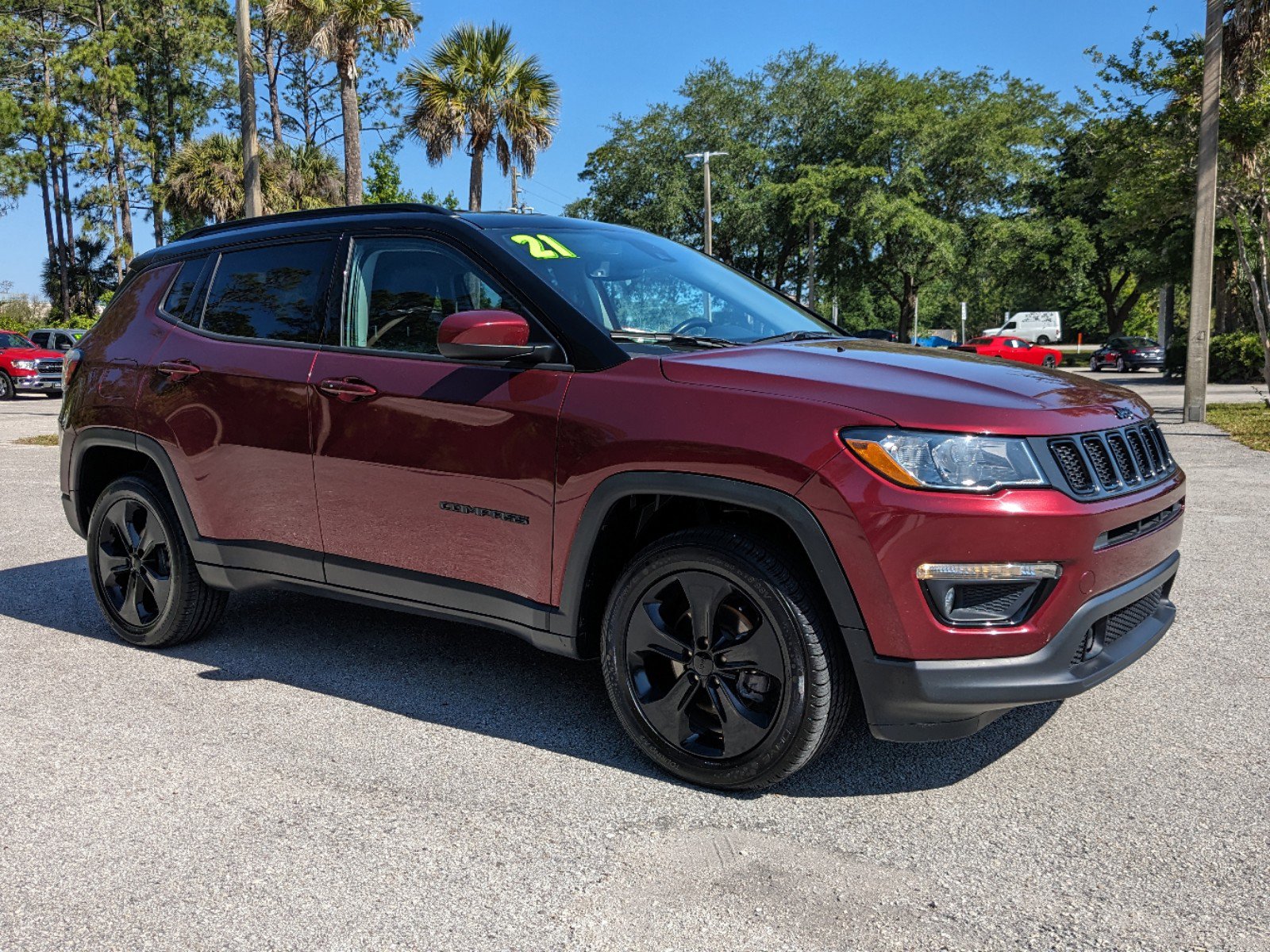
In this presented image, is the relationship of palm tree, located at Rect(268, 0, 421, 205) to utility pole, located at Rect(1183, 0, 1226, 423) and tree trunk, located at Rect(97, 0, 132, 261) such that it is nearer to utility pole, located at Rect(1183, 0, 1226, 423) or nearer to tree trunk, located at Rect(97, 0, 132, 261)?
utility pole, located at Rect(1183, 0, 1226, 423)

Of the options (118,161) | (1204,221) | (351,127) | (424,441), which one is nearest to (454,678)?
(424,441)

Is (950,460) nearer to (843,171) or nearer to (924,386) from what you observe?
(924,386)

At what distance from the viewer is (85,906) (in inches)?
104

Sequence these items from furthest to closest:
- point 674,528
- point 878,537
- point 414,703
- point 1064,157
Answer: point 1064,157, point 414,703, point 674,528, point 878,537

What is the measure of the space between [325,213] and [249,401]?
32.1 inches

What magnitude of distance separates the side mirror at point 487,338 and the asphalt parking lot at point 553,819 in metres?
1.30

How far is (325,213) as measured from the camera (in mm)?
4340

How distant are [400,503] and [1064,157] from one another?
47.2 m

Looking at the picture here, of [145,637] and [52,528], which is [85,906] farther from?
[52,528]

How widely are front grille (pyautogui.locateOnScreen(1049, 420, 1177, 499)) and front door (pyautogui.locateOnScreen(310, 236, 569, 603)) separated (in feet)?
4.87

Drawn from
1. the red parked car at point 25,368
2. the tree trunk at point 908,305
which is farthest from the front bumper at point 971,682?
the tree trunk at point 908,305

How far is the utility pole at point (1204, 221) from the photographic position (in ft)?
49.5

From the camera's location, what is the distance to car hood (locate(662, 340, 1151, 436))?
2844 mm

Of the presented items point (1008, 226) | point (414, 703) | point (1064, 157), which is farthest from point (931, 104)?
point (414, 703)
